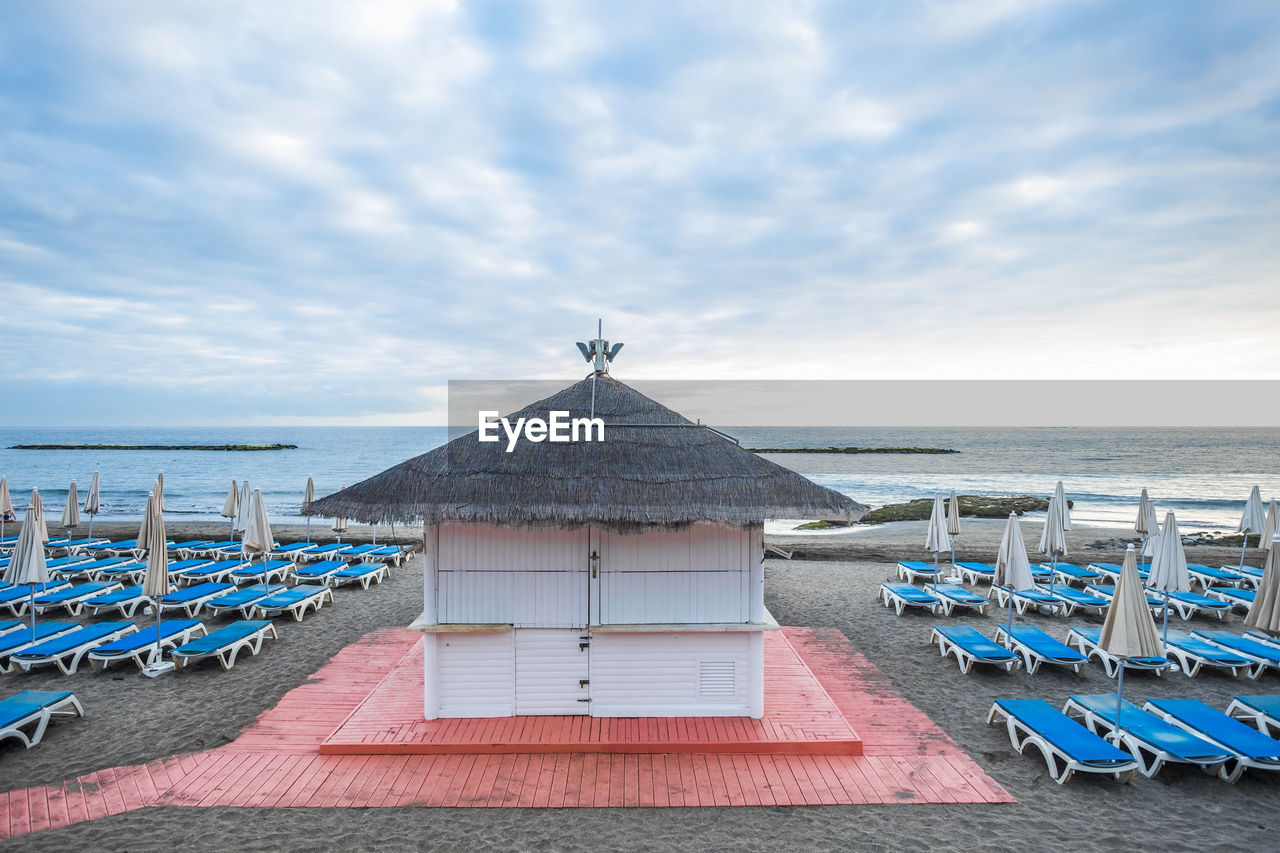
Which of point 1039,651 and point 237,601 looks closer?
point 1039,651

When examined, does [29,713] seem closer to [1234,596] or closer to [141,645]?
[141,645]

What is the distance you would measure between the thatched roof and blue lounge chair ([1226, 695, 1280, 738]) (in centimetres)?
491

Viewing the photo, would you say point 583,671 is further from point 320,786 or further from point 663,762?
point 320,786

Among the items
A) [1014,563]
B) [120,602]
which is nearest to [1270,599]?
[1014,563]

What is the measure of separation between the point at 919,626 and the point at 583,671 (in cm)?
726

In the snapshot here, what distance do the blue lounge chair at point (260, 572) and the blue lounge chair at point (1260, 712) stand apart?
1578cm

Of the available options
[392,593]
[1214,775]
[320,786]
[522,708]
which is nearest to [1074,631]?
[1214,775]

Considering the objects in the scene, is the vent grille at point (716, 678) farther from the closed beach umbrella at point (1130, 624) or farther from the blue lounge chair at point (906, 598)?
the blue lounge chair at point (906, 598)

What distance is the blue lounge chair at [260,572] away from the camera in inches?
553

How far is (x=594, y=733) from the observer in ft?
21.9

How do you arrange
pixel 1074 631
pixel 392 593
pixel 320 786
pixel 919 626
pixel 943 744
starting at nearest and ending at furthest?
pixel 320 786 → pixel 943 744 → pixel 1074 631 → pixel 919 626 → pixel 392 593

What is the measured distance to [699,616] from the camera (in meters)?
7.03

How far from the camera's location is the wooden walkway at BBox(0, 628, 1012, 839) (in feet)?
18.4

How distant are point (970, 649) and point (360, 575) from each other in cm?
1199
